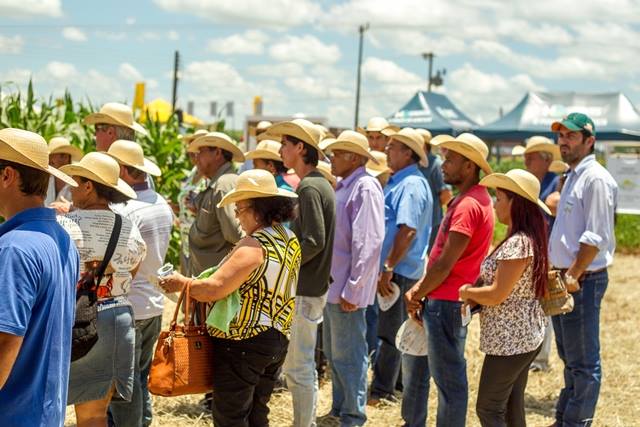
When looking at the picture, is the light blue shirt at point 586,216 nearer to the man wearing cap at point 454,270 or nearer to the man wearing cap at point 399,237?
the man wearing cap at point 454,270

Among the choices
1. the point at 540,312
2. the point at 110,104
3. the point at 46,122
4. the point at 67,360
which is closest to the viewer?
the point at 67,360

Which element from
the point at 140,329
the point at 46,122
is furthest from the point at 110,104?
the point at 46,122

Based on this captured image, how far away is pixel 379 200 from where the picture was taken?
576 cm

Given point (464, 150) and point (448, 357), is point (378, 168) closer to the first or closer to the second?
point (464, 150)

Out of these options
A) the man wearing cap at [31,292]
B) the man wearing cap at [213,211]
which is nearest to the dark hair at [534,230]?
the man wearing cap at [213,211]

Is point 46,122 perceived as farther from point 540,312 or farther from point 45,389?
point 45,389

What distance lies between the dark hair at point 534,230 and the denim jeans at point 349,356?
150cm

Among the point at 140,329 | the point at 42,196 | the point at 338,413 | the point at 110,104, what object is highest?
the point at 110,104

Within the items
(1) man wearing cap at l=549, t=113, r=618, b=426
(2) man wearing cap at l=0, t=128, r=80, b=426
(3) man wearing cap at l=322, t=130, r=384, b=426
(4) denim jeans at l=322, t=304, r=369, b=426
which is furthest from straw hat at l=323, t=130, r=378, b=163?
(2) man wearing cap at l=0, t=128, r=80, b=426

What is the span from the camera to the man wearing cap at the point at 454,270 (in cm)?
478

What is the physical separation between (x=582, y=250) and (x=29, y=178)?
3.74 m

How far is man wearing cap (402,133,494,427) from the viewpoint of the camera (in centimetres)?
478

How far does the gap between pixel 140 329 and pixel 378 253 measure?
1.68 meters

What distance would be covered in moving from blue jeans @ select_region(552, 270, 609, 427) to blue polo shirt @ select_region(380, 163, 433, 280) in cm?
126
